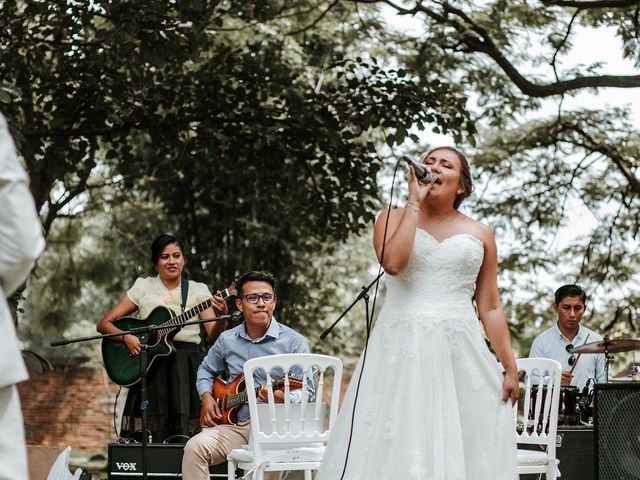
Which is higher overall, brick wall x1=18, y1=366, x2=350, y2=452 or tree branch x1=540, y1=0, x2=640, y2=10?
tree branch x1=540, y1=0, x2=640, y2=10

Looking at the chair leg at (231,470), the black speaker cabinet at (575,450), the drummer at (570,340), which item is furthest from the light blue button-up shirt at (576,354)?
the chair leg at (231,470)

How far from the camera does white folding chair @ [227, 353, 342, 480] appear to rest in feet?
19.5

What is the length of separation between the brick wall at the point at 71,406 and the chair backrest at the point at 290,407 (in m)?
12.3

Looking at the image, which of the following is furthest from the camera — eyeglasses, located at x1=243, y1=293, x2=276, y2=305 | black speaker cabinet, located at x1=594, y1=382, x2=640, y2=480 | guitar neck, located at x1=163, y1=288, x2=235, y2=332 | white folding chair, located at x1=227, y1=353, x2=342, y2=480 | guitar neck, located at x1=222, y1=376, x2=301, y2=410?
guitar neck, located at x1=163, y1=288, x2=235, y2=332

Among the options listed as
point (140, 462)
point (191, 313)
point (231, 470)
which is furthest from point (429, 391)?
point (191, 313)

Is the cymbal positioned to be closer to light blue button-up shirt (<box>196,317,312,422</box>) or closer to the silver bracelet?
light blue button-up shirt (<box>196,317,312,422</box>)

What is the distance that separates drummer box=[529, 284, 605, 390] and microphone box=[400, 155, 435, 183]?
4348mm

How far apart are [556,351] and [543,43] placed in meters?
5.13

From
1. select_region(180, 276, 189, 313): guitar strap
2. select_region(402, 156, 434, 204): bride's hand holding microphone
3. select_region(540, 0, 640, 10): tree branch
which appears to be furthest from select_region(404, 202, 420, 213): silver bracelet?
select_region(540, 0, 640, 10): tree branch

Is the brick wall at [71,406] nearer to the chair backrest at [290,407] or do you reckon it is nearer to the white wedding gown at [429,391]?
the chair backrest at [290,407]

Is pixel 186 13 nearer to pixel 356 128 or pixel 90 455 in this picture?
pixel 356 128

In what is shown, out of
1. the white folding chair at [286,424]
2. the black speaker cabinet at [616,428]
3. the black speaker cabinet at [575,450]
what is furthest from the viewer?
the black speaker cabinet at [575,450]

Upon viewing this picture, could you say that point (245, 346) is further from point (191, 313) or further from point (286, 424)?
point (191, 313)

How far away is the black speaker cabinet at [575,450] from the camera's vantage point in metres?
7.86
